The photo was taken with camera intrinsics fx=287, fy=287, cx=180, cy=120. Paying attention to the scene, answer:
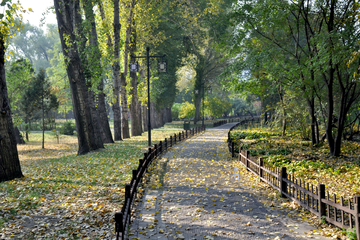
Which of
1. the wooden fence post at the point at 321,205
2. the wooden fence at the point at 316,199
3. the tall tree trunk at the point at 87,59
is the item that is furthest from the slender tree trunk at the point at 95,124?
the wooden fence post at the point at 321,205

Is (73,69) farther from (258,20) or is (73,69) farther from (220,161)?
(258,20)

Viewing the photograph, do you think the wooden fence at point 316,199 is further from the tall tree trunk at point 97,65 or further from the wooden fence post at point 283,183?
the tall tree trunk at point 97,65

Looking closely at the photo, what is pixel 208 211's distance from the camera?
7074 millimetres

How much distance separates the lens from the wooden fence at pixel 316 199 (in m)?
5.39

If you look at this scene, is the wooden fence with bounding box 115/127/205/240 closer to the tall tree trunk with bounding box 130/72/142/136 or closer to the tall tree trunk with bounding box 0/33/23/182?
the tall tree trunk with bounding box 0/33/23/182

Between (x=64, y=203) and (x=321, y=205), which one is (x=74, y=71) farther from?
(x=321, y=205)

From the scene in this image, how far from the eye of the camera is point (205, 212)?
700cm

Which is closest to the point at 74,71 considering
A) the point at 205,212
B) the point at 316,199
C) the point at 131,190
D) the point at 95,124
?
the point at 95,124

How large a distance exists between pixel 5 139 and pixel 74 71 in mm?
6393

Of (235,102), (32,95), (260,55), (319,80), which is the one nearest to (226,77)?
(260,55)

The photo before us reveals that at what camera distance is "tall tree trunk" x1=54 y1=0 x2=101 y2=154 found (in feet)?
49.4

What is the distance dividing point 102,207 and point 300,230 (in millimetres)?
4629

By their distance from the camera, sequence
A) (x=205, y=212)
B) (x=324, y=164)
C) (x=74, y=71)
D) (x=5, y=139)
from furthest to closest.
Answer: (x=74, y=71), (x=324, y=164), (x=5, y=139), (x=205, y=212)

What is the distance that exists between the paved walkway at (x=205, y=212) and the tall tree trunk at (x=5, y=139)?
16.5 feet
